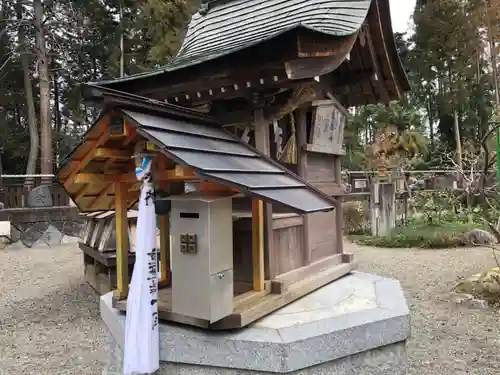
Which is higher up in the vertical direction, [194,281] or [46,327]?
[194,281]

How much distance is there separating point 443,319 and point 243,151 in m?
3.91

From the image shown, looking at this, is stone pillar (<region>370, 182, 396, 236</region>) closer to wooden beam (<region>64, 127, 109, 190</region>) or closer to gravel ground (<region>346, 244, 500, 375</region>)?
gravel ground (<region>346, 244, 500, 375</region>)

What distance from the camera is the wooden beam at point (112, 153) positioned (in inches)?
114

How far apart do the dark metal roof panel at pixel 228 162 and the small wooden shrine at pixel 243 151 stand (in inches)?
0.5

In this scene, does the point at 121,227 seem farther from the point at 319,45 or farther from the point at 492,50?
the point at 492,50

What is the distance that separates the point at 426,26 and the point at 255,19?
1817cm

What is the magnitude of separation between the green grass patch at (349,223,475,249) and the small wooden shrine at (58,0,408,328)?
22.1ft

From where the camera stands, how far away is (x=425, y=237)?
11.0 meters

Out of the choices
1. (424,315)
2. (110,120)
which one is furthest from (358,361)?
(424,315)

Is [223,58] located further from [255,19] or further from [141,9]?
[141,9]

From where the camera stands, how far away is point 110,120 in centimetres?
265

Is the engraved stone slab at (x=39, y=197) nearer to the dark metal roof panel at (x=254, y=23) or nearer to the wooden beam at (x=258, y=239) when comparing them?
the dark metal roof panel at (x=254, y=23)

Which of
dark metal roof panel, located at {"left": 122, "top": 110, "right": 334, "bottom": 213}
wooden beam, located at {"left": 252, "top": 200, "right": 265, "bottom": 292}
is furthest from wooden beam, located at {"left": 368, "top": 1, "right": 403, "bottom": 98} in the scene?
wooden beam, located at {"left": 252, "top": 200, "right": 265, "bottom": 292}

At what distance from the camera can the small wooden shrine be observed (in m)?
2.78
